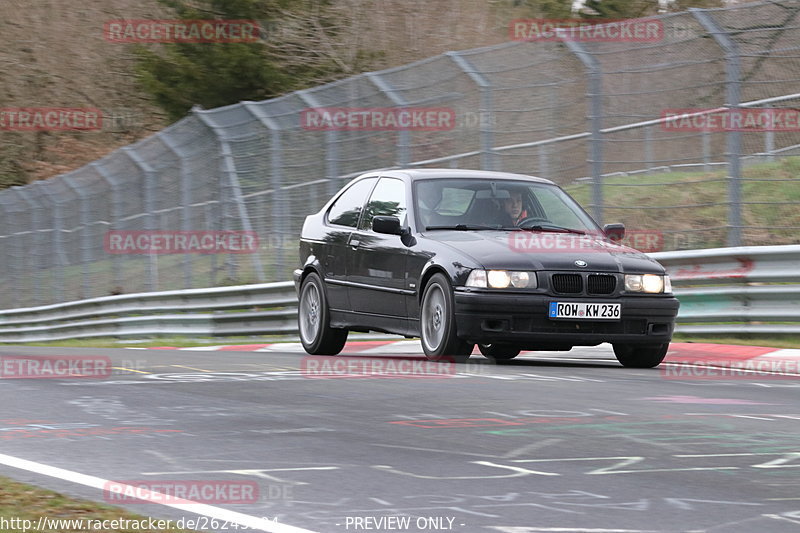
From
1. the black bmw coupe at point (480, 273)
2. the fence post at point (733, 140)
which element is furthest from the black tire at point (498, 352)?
the fence post at point (733, 140)

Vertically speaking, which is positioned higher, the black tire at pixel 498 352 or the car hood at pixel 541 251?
the car hood at pixel 541 251

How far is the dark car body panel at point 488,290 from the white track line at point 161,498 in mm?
4844

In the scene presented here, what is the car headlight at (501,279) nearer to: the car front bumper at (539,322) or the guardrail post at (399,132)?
the car front bumper at (539,322)

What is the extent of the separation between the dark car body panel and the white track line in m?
4.84

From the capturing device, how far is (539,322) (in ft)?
35.4

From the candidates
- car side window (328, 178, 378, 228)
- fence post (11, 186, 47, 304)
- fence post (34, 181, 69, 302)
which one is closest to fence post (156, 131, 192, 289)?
fence post (34, 181, 69, 302)

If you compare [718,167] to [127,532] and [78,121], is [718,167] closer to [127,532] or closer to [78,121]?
[127,532]

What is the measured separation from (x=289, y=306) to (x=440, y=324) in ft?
23.4

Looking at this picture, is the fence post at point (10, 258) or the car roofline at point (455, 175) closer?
the car roofline at point (455, 175)

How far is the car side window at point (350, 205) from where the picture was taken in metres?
13.1

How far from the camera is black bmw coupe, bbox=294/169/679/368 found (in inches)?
425

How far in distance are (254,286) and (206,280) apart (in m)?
3.13

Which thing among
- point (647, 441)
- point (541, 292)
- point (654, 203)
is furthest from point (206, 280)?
point (647, 441)

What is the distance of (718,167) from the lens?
13.4m
